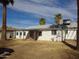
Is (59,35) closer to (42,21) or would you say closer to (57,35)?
(57,35)

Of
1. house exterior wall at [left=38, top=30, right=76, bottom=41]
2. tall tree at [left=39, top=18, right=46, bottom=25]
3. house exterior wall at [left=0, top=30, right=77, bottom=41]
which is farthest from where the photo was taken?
tall tree at [left=39, top=18, right=46, bottom=25]

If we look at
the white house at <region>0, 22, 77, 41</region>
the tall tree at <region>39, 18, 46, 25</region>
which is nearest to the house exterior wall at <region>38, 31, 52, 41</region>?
the white house at <region>0, 22, 77, 41</region>

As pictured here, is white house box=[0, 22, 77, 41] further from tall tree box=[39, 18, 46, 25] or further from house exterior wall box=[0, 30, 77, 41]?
tall tree box=[39, 18, 46, 25]

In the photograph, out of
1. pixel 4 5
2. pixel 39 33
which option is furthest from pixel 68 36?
pixel 4 5

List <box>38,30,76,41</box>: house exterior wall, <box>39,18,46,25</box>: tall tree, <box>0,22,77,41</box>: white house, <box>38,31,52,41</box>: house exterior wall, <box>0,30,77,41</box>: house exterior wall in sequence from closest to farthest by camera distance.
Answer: <box>0,30,77,41</box>: house exterior wall → <box>38,30,76,41</box>: house exterior wall → <box>0,22,77,41</box>: white house → <box>38,31,52,41</box>: house exterior wall → <box>39,18,46,25</box>: tall tree

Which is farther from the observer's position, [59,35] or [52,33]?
[52,33]

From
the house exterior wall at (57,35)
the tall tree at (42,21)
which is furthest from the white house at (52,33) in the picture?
the tall tree at (42,21)

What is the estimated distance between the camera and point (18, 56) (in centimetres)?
1722

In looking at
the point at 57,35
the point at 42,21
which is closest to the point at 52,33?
the point at 57,35

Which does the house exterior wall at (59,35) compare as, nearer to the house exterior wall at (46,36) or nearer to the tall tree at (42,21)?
the house exterior wall at (46,36)

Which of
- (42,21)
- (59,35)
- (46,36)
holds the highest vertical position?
(42,21)

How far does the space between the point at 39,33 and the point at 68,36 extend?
760 centimetres

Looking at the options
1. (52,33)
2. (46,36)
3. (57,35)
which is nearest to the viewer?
(57,35)

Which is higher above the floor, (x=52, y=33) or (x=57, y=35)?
(x=52, y=33)
